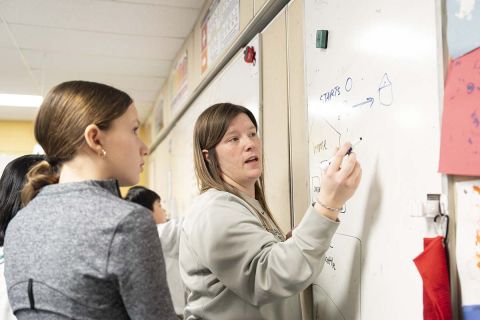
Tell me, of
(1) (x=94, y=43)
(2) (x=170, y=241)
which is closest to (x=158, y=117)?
(1) (x=94, y=43)

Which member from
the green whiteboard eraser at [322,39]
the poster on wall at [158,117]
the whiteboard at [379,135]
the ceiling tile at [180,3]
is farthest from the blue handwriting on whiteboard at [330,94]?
the poster on wall at [158,117]

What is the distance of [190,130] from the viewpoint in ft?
9.66

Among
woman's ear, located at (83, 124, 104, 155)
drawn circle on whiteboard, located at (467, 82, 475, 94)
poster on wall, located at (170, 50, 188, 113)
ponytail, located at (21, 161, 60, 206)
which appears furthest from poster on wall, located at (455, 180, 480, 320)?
poster on wall, located at (170, 50, 188, 113)

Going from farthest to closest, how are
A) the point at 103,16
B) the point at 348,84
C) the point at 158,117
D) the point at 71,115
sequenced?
the point at 158,117 → the point at 103,16 → the point at 348,84 → the point at 71,115

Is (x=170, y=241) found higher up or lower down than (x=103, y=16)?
lower down

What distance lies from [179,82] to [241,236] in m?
2.67

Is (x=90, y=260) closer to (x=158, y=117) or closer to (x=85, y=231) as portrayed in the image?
(x=85, y=231)

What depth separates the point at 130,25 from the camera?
9.23ft

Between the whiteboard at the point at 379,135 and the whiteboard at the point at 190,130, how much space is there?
0.59 metres

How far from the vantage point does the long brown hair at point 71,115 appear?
726 millimetres

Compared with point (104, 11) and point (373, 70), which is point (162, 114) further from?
point (373, 70)

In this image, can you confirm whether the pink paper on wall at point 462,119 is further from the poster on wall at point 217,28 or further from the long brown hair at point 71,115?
the poster on wall at point 217,28

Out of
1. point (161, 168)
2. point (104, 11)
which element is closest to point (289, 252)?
point (104, 11)

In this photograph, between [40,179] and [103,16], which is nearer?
[40,179]
